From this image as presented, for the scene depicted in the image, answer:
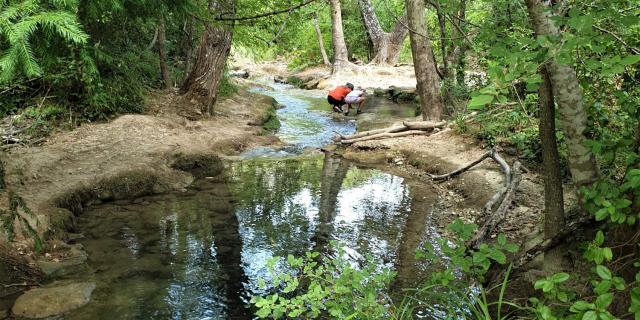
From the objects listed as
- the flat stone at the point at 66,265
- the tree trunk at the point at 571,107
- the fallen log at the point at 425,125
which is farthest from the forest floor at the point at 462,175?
the flat stone at the point at 66,265

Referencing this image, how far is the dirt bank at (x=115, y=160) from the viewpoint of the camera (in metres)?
5.94

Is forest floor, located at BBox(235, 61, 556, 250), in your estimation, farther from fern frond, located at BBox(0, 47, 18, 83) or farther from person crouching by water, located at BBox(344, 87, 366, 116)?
person crouching by water, located at BBox(344, 87, 366, 116)

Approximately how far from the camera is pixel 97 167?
285 inches

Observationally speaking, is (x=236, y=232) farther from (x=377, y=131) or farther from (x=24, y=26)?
(x=377, y=131)

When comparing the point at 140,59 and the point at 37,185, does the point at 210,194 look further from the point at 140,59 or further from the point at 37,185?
the point at 140,59

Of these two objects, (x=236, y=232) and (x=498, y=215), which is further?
(x=236, y=232)

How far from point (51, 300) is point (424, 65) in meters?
8.26

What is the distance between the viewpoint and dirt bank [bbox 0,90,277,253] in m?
5.94

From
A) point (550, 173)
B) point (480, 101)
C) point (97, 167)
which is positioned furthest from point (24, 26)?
point (97, 167)

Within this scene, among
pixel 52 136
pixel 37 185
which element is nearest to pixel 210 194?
pixel 37 185

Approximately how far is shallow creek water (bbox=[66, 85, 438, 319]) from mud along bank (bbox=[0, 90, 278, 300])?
30 cm

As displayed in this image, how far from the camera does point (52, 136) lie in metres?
8.30

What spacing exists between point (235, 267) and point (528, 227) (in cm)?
329

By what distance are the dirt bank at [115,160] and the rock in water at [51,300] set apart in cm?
82
